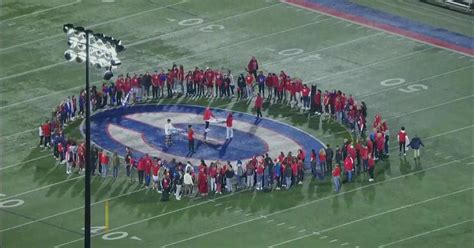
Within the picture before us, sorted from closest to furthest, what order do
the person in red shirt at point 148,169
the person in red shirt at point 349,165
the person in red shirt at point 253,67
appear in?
the person in red shirt at point 148,169 < the person in red shirt at point 349,165 < the person in red shirt at point 253,67

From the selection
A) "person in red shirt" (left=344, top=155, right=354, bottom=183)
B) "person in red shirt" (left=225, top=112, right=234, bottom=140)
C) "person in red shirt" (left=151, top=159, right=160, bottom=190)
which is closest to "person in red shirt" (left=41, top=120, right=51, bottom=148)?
"person in red shirt" (left=151, top=159, right=160, bottom=190)

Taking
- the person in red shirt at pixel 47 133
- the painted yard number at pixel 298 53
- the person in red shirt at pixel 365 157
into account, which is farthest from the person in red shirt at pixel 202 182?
the painted yard number at pixel 298 53

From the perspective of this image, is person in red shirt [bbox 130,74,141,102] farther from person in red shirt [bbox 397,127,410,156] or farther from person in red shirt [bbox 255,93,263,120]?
person in red shirt [bbox 397,127,410,156]

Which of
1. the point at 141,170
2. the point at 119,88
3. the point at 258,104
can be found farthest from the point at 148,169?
the point at 119,88

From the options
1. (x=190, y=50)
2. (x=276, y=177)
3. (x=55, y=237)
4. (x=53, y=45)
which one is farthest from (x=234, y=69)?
(x=55, y=237)

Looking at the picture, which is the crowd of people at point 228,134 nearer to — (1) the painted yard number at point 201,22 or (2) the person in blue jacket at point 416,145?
(2) the person in blue jacket at point 416,145

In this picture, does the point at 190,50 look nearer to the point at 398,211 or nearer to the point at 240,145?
the point at 240,145

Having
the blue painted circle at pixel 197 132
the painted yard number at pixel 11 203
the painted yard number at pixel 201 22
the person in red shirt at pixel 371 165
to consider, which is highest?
the person in red shirt at pixel 371 165

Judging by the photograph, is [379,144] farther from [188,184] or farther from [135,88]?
[135,88]
